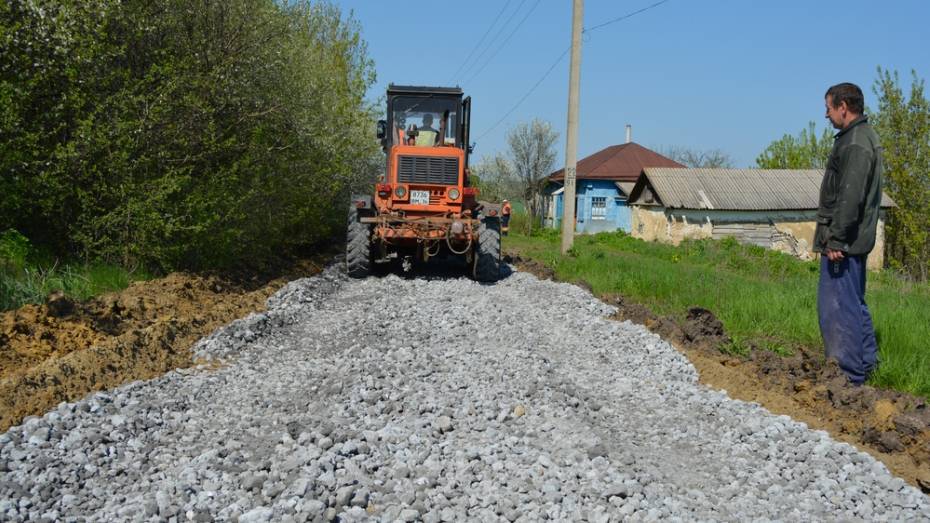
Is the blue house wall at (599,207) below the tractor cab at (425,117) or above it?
below

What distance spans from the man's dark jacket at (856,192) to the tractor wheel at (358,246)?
25.4 ft

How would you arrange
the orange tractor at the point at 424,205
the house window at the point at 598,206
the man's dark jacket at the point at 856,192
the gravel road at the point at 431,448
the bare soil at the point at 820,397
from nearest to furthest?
the gravel road at the point at 431,448 → the bare soil at the point at 820,397 → the man's dark jacket at the point at 856,192 → the orange tractor at the point at 424,205 → the house window at the point at 598,206

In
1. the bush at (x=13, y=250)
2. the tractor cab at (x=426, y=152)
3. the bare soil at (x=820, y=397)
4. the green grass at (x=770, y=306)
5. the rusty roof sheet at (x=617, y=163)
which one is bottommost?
the bare soil at (x=820, y=397)

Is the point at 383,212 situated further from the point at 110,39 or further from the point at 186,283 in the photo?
the point at 110,39

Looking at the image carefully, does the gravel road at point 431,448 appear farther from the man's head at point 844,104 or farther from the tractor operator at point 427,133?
the tractor operator at point 427,133

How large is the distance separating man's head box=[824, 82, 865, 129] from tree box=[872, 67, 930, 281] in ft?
67.8

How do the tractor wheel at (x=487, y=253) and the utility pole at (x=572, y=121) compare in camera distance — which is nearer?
the tractor wheel at (x=487, y=253)

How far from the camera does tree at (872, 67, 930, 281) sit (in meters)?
23.6

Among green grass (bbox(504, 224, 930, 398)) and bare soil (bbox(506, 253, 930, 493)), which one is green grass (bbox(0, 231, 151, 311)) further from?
green grass (bbox(504, 224, 930, 398))

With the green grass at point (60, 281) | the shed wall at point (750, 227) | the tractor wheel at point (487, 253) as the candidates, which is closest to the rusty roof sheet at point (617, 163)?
the shed wall at point (750, 227)

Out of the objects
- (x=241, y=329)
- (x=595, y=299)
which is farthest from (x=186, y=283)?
(x=595, y=299)

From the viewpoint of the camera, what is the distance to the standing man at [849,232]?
17.8ft

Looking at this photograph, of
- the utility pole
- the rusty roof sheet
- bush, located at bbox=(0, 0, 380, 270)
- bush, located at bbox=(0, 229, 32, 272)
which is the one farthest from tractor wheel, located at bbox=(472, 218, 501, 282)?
the rusty roof sheet

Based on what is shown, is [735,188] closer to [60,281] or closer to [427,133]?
[427,133]
